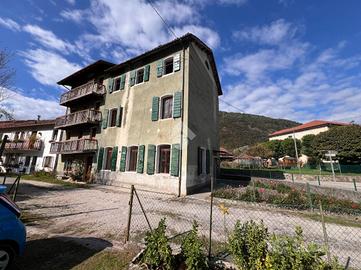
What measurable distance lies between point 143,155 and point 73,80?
54.9 ft

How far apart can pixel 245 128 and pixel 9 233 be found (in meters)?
→ 98.1

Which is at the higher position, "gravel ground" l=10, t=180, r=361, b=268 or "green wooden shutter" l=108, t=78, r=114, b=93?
"green wooden shutter" l=108, t=78, r=114, b=93

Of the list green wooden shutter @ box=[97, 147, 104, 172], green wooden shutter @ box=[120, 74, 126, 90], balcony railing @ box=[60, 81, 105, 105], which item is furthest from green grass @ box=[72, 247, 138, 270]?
balcony railing @ box=[60, 81, 105, 105]

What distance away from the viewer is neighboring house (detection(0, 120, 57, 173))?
2569cm

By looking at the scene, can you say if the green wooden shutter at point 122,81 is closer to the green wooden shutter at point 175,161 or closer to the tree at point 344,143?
the green wooden shutter at point 175,161

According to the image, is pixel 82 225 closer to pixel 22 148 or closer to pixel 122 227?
pixel 122 227

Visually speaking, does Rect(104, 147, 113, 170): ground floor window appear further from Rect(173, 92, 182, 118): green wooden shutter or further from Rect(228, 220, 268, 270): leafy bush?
Rect(228, 220, 268, 270): leafy bush

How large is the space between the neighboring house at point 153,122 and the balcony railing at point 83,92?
103mm

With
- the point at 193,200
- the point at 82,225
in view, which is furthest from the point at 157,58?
the point at 82,225

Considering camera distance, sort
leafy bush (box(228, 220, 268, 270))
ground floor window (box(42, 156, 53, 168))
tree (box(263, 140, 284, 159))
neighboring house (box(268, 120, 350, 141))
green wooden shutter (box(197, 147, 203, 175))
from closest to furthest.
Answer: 1. leafy bush (box(228, 220, 268, 270))
2. green wooden shutter (box(197, 147, 203, 175))
3. ground floor window (box(42, 156, 53, 168))
4. tree (box(263, 140, 284, 159))
5. neighboring house (box(268, 120, 350, 141))

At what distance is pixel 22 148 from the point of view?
2730 cm

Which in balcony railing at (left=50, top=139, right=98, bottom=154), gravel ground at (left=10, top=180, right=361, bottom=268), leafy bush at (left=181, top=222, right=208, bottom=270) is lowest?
gravel ground at (left=10, top=180, right=361, bottom=268)

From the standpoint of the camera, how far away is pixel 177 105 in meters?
13.2

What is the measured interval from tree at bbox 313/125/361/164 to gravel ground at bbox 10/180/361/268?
82.6 ft
